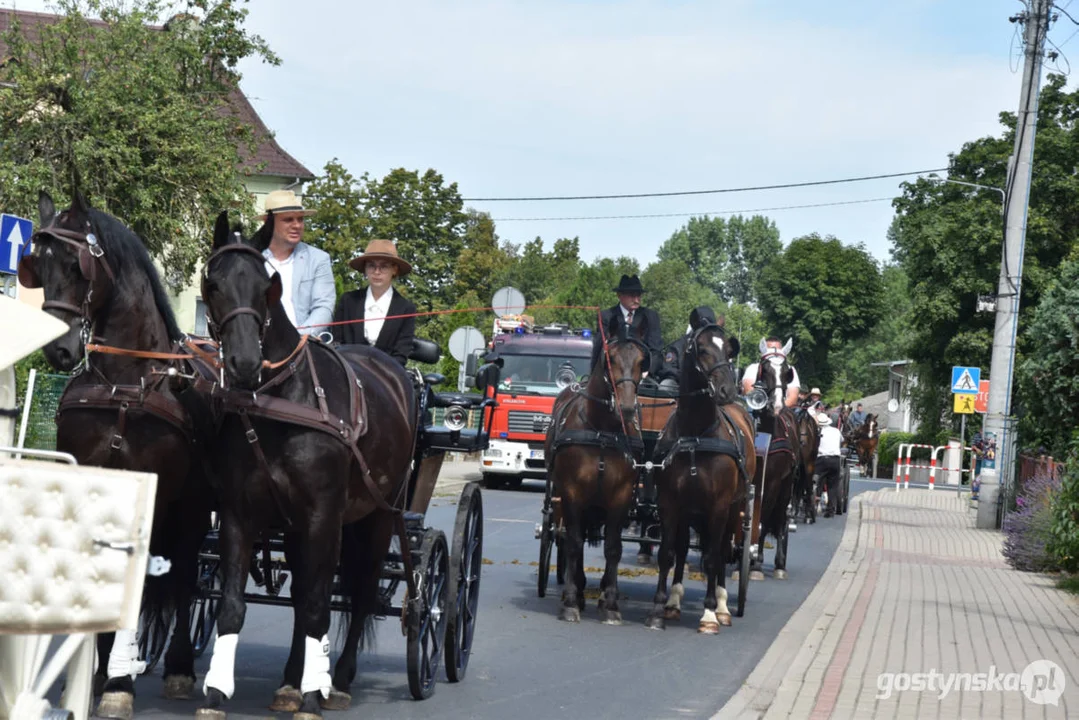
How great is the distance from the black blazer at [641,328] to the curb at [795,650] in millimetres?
2374

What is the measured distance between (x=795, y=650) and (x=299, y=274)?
4.68 metres

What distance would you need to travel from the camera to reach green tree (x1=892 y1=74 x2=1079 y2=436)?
2014 inches

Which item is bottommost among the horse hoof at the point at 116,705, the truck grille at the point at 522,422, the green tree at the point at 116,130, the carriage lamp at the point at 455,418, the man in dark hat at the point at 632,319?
the horse hoof at the point at 116,705

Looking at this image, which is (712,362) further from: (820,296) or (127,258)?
(820,296)

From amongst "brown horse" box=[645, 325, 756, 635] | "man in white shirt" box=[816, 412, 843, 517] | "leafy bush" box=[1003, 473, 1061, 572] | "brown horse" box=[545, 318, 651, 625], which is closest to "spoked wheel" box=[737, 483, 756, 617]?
"brown horse" box=[645, 325, 756, 635]

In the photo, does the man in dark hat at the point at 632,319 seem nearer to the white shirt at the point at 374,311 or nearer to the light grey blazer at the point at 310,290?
the white shirt at the point at 374,311

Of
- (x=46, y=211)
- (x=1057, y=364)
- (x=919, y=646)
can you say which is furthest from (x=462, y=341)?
(x=46, y=211)

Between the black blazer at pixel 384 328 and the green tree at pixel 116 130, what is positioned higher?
the green tree at pixel 116 130

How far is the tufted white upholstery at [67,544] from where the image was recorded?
4.23m

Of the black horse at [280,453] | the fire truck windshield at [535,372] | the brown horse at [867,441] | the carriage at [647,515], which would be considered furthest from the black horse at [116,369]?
the brown horse at [867,441]

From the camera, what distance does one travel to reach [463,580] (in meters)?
8.87

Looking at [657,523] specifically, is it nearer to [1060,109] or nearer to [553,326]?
[553,326]

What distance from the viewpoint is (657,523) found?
13148mm

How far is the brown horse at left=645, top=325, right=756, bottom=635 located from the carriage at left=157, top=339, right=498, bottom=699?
2467mm
